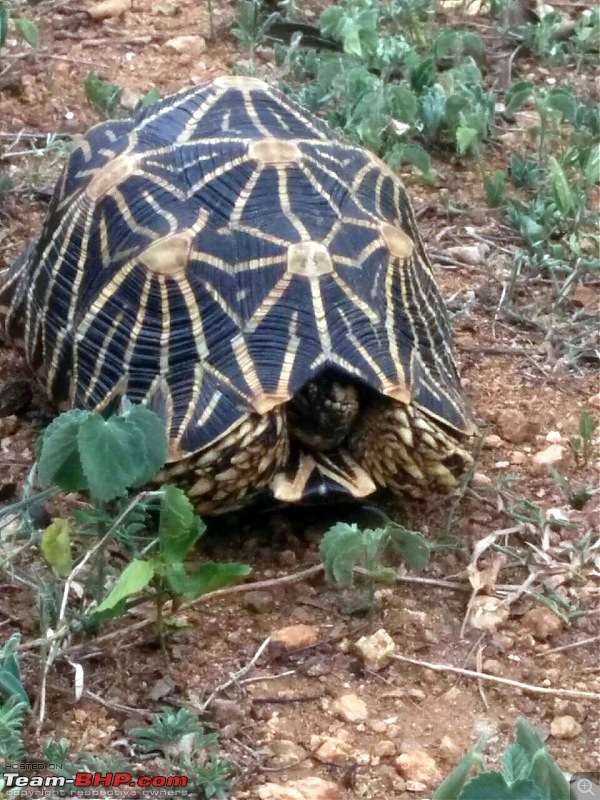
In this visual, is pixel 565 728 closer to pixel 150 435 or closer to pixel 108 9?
pixel 150 435

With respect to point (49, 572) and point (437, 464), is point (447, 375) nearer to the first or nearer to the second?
point (437, 464)

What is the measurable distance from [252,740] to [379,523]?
2.22 feet

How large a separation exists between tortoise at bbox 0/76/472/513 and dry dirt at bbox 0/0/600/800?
0.51 ft

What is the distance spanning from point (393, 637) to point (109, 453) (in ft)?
2.25

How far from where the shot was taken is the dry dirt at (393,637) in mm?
1874

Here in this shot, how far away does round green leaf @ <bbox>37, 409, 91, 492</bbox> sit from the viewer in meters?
1.83

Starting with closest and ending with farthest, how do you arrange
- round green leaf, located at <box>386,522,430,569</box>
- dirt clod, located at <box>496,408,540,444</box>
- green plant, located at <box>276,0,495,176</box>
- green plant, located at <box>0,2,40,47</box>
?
1. round green leaf, located at <box>386,522,430,569</box>
2. dirt clod, located at <box>496,408,540,444</box>
3. green plant, located at <box>276,0,495,176</box>
4. green plant, located at <box>0,2,40,47</box>

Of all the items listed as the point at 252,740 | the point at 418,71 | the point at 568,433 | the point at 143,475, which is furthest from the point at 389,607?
the point at 418,71

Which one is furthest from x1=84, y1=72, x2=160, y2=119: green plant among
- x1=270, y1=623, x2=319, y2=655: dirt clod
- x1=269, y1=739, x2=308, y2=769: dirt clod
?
x1=269, y1=739, x2=308, y2=769: dirt clod

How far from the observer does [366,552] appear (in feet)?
6.91

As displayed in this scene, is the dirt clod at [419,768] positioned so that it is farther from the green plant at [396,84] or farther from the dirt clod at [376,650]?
the green plant at [396,84]

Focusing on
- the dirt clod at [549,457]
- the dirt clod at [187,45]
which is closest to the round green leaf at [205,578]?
the dirt clod at [549,457]

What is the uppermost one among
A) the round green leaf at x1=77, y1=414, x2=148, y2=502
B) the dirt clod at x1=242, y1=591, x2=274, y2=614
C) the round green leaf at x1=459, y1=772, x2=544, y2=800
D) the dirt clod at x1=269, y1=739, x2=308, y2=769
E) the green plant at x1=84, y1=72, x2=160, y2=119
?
the round green leaf at x1=77, y1=414, x2=148, y2=502

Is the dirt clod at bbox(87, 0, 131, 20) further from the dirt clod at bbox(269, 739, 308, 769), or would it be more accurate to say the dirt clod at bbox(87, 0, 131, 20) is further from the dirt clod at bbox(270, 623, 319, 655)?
the dirt clod at bbox(269, 739, 308, 769)
